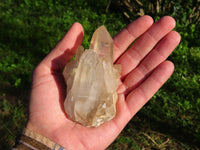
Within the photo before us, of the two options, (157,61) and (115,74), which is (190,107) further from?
(115,74)

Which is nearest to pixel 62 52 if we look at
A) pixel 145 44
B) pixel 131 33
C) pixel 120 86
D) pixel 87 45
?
pixel 120 86

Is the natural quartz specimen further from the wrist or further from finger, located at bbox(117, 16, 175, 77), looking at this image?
finger, located at bbox(117, 16, 175, 77)

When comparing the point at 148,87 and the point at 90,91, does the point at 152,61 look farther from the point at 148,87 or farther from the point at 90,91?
the point at 90,91

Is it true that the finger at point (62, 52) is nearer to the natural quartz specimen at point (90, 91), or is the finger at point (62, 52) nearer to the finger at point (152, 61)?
Answer: the natural quartz specimen at point (90, 91)

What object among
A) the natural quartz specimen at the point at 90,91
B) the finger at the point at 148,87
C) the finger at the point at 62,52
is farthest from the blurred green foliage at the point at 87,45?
the finger at the point at 62,52

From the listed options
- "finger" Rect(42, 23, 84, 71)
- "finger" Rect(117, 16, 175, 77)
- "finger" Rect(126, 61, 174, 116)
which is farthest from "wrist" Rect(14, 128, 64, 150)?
"finger" Rect(117, 16, 175, 77)

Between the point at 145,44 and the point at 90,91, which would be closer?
the point at 90,91

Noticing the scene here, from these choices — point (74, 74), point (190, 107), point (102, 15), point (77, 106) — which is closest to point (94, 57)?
point (74, 74)
